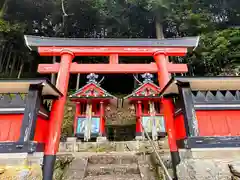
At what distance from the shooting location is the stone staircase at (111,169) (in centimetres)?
398

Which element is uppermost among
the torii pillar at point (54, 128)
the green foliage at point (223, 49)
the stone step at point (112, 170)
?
the green foliage at point (223, 49)

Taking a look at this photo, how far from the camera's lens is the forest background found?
11.5 meters

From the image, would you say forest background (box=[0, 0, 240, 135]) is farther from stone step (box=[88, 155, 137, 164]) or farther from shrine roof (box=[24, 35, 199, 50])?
stone step (box=[88, 155, 137, 164])

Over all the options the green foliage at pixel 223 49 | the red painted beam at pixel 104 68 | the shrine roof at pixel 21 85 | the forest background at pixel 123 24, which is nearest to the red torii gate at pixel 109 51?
the red painted beam at pixel 104 68

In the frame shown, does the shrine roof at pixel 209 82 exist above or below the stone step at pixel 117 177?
above

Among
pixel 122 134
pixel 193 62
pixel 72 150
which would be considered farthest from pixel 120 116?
pixel 193 62

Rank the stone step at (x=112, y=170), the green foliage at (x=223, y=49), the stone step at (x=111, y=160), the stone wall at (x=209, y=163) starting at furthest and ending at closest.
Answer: the green foliage at (x=223, y=49), the stone step at (x=111, y=160), the stone step at (x=112, y=170), the stone wall at (x=209, y=163)

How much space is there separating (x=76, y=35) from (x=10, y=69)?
623cm

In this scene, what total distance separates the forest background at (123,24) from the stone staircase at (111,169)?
8.61 m

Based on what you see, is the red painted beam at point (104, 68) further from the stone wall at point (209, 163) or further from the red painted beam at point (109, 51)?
the stone wall at point (209, 163)

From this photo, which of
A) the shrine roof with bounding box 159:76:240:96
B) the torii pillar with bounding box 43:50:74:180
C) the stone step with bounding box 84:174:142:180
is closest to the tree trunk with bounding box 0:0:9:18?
the torii pillar with bounding box 43:50:74:180

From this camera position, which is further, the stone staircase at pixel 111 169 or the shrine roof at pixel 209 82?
the stone staircase at pixel 111 169

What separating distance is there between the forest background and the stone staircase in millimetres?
8608

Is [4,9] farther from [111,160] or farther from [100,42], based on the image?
[111,160]
